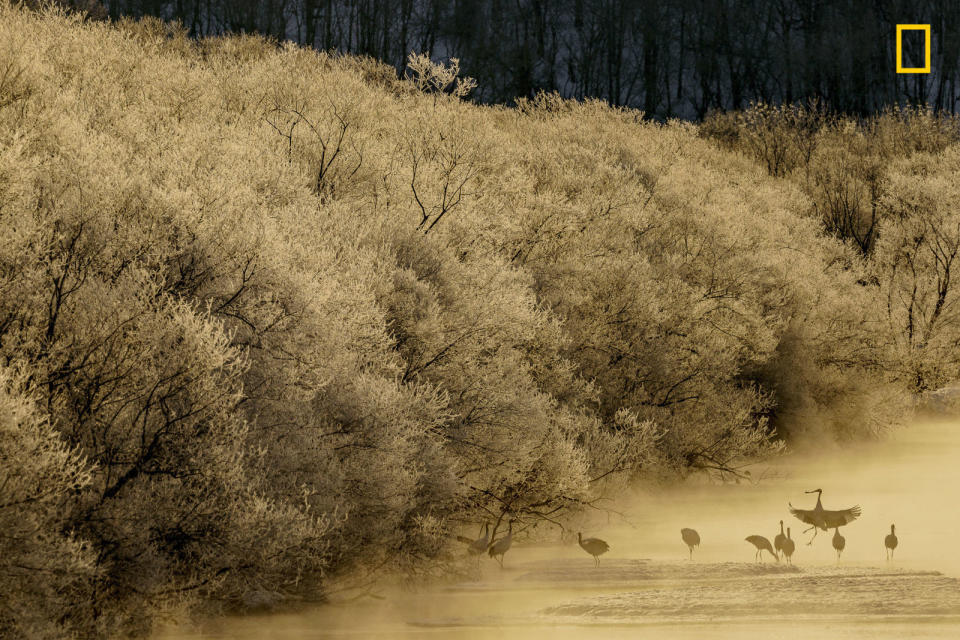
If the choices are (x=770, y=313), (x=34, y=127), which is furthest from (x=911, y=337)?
(x=34, y=127)

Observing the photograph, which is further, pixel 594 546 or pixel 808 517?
pixel 808 517

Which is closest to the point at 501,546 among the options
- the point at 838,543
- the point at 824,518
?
the point at 838,543

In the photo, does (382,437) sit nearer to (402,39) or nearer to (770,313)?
(770,313)

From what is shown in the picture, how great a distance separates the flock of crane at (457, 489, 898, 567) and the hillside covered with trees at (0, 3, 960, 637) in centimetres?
46

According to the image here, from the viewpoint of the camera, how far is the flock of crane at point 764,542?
13062 millimetres

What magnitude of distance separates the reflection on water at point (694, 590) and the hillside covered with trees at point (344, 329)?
0.65 metres

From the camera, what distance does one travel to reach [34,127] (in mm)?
14336

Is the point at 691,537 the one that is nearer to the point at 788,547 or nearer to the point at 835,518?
the point at 788,547

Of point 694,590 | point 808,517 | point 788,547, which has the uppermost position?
point 808,517

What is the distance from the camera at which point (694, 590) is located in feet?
40.1

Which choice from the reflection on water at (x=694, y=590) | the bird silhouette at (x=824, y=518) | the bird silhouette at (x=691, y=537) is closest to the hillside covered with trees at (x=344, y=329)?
the reflection on water at (x=694, y=590)

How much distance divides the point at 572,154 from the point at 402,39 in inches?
1220

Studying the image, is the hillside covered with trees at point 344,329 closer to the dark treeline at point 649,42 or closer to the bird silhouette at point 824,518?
the bird silhouette at point 824,518

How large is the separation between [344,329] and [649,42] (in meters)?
50.0
